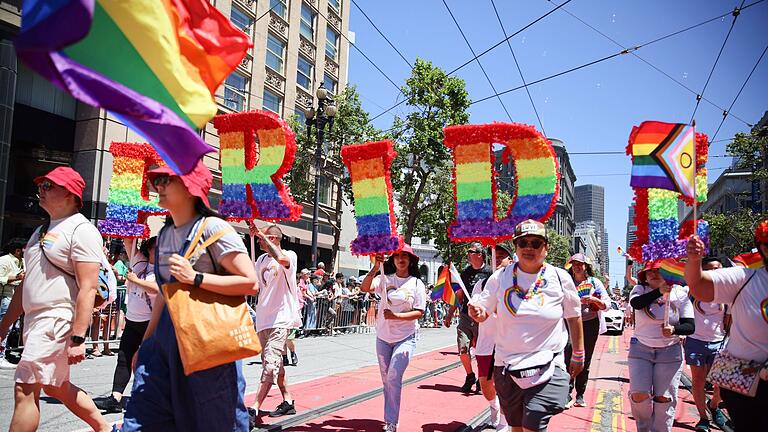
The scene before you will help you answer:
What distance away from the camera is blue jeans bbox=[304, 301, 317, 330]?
15.6 meters

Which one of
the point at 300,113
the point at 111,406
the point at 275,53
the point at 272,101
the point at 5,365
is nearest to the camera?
the point at 111,406

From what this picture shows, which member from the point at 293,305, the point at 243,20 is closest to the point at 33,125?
the point at 243,20

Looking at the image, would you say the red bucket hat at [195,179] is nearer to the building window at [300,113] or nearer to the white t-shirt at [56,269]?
the white t-shirt at [56,269]

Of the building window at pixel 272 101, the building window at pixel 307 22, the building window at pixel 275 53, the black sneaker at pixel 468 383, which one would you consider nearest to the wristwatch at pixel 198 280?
the black sneaker at pixel 468 383

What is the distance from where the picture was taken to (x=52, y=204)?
409 cm

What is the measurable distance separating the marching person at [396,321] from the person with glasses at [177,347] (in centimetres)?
266

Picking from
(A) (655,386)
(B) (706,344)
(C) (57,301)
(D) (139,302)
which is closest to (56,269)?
(C) (57,301)

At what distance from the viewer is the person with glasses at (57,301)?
3744 millimetres

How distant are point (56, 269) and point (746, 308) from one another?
A: 14.7ft

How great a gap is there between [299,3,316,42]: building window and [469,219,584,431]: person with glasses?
30.4 meters

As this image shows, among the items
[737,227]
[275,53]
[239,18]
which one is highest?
[239,18]

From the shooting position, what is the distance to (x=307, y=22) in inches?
1316

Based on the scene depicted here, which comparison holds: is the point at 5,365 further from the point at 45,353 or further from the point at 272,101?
the point at 272,101

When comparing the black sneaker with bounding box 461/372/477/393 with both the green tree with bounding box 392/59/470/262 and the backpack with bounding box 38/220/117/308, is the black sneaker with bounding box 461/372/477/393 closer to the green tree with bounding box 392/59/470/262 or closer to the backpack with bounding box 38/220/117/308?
the backpack with bounding box 38/220/117/308
